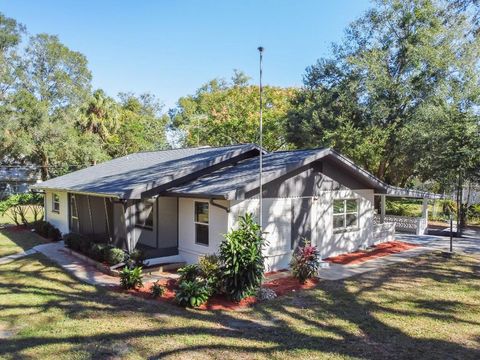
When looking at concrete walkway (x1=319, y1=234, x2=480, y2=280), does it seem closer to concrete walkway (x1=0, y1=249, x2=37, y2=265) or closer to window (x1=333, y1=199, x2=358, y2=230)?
window (x1=333, y1=199, x2=358, y2=230)

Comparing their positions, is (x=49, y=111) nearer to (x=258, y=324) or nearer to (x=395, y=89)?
(x=395, y=89)

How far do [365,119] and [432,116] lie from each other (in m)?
3.62

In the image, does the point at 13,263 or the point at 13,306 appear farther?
the point at 13,263

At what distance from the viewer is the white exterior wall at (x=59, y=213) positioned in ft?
59.0

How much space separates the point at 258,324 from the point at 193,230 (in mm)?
4841

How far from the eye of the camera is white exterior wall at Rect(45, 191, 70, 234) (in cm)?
1797

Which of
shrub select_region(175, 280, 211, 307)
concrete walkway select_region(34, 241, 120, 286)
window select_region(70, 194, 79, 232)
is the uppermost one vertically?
window select_region(70, 194, 79, 232)

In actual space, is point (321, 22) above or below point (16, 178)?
above

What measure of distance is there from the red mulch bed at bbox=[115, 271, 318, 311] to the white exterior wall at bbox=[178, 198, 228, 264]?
1.50 metres

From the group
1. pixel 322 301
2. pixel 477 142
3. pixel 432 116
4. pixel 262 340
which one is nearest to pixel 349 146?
pixel 432 116

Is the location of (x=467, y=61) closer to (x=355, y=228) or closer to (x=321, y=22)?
(x=321, y=22)

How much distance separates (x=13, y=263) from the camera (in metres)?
13.2

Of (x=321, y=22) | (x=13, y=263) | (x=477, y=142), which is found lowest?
(x=13, y=263)

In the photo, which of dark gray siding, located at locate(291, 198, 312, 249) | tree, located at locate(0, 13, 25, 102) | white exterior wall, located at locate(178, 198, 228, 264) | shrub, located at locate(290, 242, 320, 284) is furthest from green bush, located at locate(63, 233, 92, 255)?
tree, located at locate(0, 13, 25, 102)
